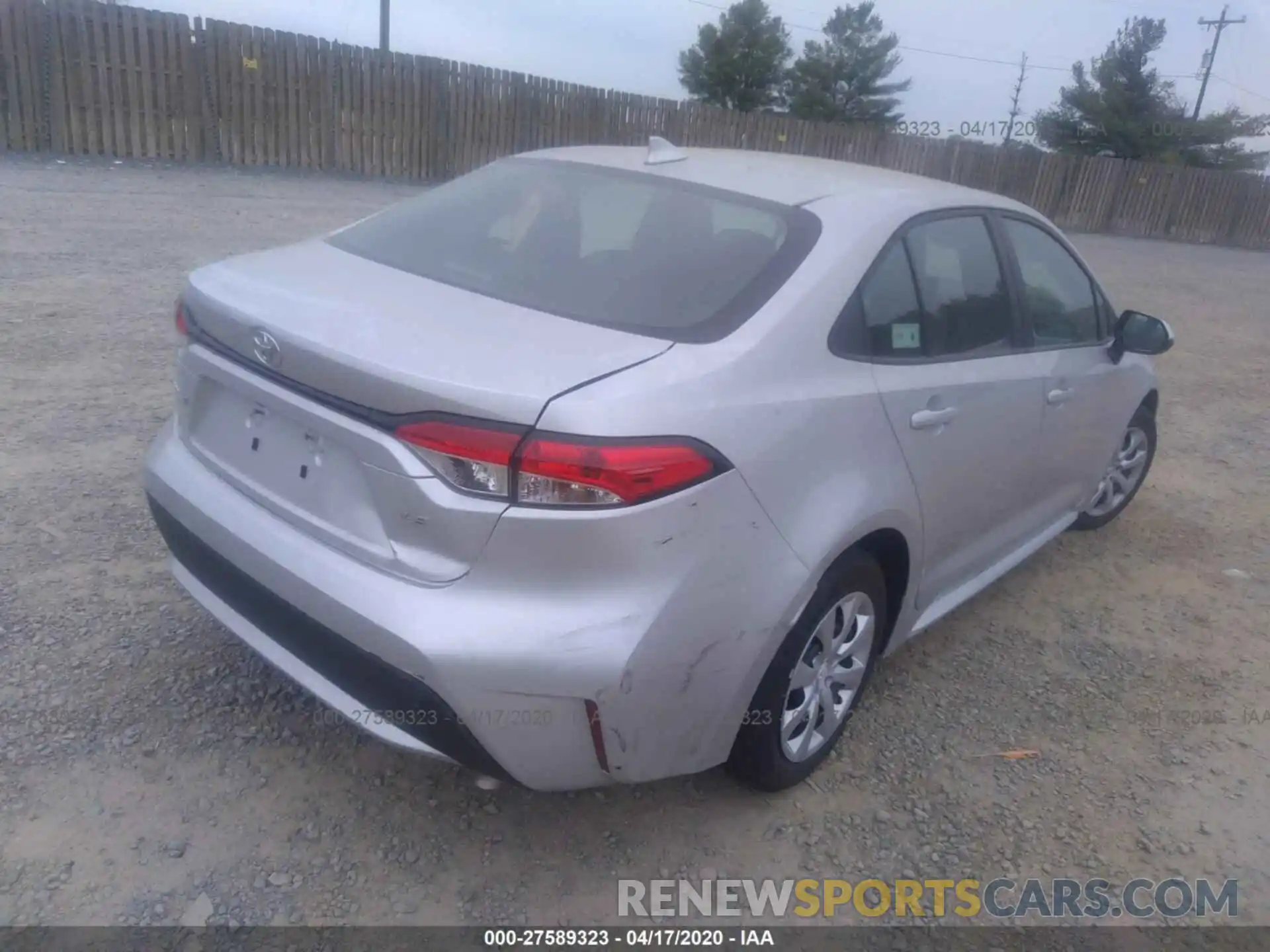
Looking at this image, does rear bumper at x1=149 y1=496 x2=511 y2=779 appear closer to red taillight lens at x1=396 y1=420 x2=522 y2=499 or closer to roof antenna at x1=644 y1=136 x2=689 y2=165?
red taillight lens at x1=396 y1=420 x2=522 y2=499

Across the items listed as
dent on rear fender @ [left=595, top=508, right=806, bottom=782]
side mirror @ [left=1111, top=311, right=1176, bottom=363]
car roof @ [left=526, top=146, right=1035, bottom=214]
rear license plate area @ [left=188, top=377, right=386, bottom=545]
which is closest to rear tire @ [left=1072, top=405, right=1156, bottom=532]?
side mirror @ [left=1111, top=311, right=1176, bottom=363]

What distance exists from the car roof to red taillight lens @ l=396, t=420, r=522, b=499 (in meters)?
1.31

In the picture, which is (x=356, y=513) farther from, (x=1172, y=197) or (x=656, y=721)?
(x=1172, y=197)

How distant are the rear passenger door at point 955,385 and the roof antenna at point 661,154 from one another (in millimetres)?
809

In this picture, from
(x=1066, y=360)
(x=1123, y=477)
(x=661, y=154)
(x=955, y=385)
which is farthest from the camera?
(x=1123, y=477)

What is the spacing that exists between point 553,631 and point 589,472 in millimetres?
334

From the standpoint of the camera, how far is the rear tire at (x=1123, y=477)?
15.6 ft

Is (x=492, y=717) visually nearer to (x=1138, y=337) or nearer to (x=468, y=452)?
(x=468, y=452)

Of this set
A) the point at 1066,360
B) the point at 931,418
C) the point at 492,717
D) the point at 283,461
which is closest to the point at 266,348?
the point at 283,461

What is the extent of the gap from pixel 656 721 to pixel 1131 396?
313 cm

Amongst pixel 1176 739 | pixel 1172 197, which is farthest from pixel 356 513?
pixel 1172 197

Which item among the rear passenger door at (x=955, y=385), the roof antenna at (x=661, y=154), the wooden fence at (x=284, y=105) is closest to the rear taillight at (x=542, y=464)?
the rear passenger door at (x=955, y=385)

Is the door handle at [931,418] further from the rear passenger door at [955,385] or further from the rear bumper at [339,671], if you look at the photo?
the rear bumper at [339,671]

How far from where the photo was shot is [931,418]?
2830 mm
